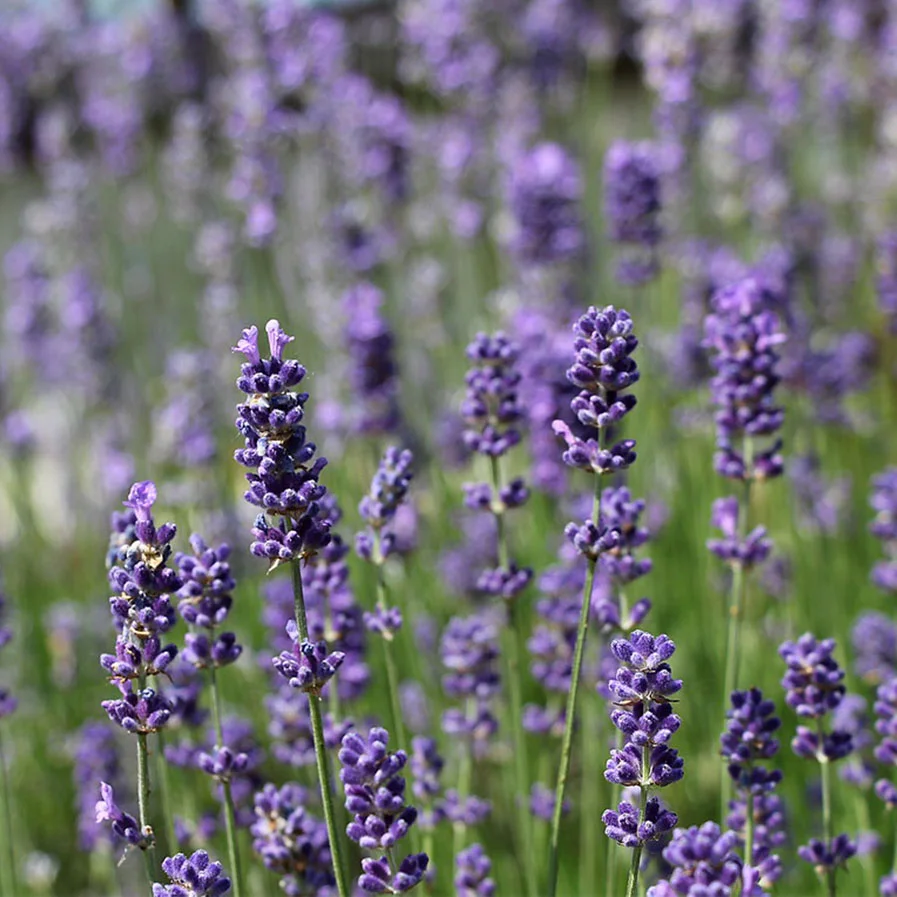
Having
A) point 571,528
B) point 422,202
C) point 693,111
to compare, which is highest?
point 422,202

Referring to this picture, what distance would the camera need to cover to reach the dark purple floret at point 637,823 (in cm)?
157

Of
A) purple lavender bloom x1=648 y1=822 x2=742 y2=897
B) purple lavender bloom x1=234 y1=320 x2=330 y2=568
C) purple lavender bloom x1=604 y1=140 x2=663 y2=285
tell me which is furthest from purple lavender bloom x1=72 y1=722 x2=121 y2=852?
purple lavender bloom x1=604 y1=140 x2=663 y2=285

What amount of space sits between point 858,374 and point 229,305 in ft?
8.22

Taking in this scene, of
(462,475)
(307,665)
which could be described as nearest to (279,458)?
(307,665)

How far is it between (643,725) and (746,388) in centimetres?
94

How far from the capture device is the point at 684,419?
4172 mm

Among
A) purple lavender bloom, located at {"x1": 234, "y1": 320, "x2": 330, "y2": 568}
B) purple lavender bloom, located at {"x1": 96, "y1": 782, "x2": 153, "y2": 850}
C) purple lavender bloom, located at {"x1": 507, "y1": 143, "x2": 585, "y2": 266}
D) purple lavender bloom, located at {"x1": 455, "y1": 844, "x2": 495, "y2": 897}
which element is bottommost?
purple lavender bloom, located at {"x1": 455, "y1": 844, "x2": 495, "y2": 897}

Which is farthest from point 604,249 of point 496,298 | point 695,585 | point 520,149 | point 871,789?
point 871,789

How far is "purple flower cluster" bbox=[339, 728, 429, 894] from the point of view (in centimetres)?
166

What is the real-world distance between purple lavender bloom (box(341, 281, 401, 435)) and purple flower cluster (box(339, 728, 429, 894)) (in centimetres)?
190

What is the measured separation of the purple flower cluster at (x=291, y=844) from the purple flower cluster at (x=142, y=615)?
385mm

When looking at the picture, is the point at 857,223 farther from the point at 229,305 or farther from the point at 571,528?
the point at 571,528

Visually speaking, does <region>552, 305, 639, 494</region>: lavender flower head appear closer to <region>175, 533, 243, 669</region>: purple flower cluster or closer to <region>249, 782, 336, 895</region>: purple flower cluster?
<region>175, 533, 243, 669</region>: purple flower cluster

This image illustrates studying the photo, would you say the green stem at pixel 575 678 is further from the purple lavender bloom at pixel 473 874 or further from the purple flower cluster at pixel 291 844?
the purple flower cluster at pixel 291 844
